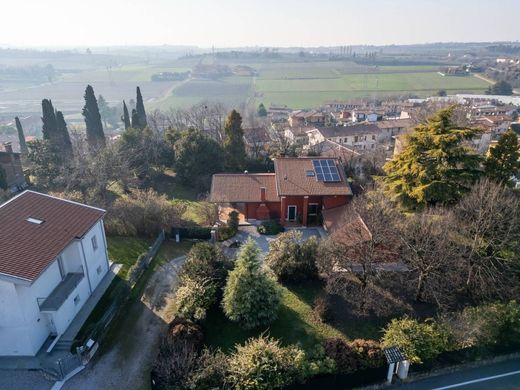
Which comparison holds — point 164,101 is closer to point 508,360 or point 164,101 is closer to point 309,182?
point 309,182

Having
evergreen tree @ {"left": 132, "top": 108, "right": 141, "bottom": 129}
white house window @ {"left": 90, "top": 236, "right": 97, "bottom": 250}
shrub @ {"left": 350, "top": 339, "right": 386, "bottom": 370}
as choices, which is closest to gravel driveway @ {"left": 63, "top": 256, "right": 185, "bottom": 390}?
white house window @ {"left": 90, "top": 236, "right": 97, "bottom": 250}

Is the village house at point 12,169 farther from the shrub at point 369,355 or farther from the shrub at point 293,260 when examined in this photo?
the shrub at point 369,355

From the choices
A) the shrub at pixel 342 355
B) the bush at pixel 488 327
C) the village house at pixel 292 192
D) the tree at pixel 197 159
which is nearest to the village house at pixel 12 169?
the tree at pixel 197 159

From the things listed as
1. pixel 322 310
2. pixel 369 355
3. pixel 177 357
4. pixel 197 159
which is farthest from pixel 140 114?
pixel 369 355

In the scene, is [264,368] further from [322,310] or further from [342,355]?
[322,310]

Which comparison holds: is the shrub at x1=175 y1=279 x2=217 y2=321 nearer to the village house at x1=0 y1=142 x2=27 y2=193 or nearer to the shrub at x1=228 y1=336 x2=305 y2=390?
the shrub at x1=228 y1=336 x2=305 y2=390

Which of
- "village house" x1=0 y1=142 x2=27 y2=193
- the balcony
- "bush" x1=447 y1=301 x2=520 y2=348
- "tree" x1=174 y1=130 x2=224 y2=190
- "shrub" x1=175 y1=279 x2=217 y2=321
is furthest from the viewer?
"tree" x1=174 y1=130 x2=224 y2=190
